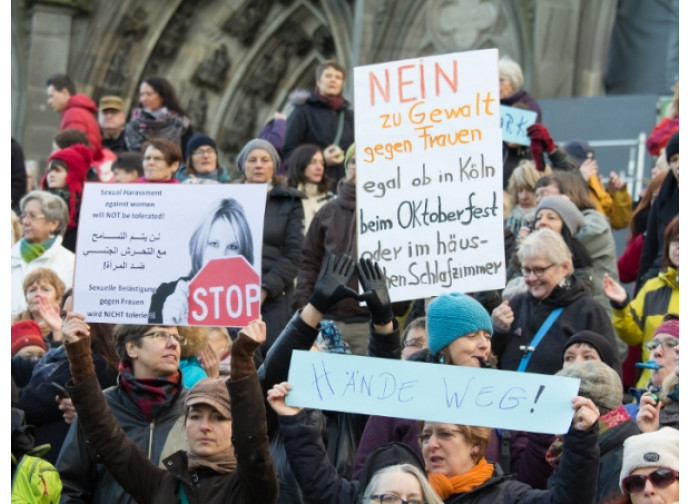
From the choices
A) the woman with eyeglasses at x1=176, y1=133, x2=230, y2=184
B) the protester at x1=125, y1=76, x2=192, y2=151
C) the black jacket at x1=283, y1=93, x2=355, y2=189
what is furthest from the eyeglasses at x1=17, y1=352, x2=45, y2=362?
the protester at x1=125, y1=76, x2=192, y2=151

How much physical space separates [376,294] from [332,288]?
23 centimetres

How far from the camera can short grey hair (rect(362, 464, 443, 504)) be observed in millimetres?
6266

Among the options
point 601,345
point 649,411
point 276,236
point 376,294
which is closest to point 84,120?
point 276,236

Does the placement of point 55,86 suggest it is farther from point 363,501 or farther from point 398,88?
point 363,501

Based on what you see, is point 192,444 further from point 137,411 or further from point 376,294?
point 376,294

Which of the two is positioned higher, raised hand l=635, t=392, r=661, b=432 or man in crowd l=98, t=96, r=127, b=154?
man in crowd l=98, t=96, r=127, b=154

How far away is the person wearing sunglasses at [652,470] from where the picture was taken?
6.48 metres

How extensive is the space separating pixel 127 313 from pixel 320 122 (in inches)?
212

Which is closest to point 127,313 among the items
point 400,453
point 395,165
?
point 395,165

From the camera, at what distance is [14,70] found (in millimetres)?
21578

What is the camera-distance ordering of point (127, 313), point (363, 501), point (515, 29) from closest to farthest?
point (363, 501), point (127, 313), point (515, 29)

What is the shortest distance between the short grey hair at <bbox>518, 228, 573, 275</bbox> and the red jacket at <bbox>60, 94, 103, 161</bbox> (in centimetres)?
596

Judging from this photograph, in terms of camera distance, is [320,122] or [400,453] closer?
[400,453]

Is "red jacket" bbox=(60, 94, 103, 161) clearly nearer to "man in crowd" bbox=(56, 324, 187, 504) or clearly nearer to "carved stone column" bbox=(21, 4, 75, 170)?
"carved stone column" bbox=(21, 4, 75, 170)
